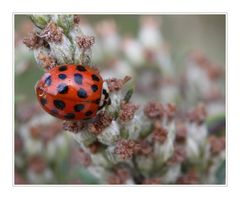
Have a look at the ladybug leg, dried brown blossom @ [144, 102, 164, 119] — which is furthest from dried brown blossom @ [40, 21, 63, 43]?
dried brown blossom @ [144, 102, 164, 119]

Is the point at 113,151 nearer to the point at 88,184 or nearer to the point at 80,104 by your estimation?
the point at 80,104

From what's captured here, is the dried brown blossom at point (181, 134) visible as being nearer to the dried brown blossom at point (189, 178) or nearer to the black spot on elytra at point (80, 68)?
the dried brown blossom at point (189, 178)

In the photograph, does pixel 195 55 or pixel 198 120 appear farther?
pixel 195 55

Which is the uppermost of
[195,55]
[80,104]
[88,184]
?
[195,55]

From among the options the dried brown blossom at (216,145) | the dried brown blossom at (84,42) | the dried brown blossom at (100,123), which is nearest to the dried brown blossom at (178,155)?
the dried brown blossom at (216,145)

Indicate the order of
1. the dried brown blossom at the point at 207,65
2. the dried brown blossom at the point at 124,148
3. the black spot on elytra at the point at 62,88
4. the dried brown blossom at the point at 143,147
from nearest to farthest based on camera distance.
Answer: the black spot on elytra at the point at 62,88 → the dried brown blossom at the point at 124,148 → the dried brown blossom at the point at 143,147 → the dried brown blossom at the point at 207,65

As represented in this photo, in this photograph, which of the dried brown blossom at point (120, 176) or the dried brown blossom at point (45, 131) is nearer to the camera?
the dried brown blossom at point (120, 176)
